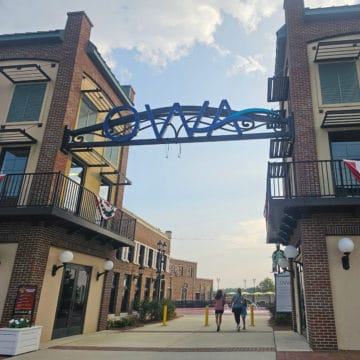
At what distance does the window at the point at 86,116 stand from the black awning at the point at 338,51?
8.98 m

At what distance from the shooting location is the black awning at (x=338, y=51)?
11445mm

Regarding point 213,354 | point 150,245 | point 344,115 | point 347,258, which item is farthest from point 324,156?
point 150,245

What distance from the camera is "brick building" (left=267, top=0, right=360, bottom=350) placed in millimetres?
8688

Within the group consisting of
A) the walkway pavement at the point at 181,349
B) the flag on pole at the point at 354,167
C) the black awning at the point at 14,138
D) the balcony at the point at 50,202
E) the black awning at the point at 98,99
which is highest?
the black awning at the point at 98,99

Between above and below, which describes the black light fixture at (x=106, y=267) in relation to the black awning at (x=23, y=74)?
below

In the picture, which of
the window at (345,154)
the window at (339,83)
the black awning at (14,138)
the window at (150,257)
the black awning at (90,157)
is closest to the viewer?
the window at (345,154)

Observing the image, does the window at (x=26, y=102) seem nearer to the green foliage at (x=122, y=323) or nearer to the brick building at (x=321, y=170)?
the brick building at (x=321, y=170)

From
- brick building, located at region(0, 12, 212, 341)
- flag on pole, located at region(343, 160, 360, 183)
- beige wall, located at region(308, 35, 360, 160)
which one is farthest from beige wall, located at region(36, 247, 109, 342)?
flag on pole, located at region(343, 160, 360, 183)

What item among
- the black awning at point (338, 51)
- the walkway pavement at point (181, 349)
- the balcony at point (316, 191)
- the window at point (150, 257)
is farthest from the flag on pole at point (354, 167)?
the window at point (150, 257)

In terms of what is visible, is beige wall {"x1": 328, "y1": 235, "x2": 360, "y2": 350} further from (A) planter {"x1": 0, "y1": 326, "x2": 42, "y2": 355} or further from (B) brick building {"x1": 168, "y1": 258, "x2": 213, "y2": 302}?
(B) brick building {"x1": 168, "y1": 258, "x2": 213, "y2": 302}

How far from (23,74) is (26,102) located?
1.09 metres

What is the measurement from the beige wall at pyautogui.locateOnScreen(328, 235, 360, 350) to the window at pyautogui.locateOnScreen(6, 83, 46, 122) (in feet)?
36.0

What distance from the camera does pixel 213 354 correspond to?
8.19 m

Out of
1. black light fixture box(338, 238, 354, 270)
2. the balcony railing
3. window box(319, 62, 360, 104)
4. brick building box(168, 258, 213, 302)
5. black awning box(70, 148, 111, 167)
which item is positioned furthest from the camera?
brick building box(168, 258, 213, 302)
